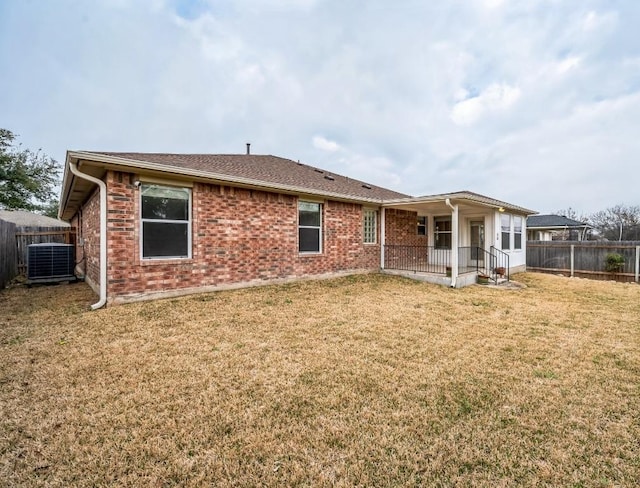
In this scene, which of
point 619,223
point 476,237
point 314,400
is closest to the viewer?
point 314,400

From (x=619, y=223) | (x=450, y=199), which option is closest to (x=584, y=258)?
(x=450, y=199)

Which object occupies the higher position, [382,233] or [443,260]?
[382,233]

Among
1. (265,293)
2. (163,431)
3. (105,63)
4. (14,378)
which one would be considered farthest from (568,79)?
(105,63)

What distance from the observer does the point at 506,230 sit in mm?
11805

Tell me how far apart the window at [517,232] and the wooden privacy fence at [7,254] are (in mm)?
17876

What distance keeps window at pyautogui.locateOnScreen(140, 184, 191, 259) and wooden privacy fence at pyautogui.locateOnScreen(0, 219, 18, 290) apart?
18.7 feet

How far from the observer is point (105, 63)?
36.6 ft

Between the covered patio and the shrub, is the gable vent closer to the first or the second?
the covered patio

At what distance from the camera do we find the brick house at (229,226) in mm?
5840

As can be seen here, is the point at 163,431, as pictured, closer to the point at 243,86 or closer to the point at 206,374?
the point at 206,374

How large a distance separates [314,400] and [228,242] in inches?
211

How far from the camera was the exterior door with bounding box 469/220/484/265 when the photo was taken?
11.8 metres

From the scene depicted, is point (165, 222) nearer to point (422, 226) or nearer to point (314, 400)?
point (314, 400)

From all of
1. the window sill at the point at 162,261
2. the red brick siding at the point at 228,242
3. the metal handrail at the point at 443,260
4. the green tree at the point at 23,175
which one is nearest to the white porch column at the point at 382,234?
the metal handrail at the point at 443,260
